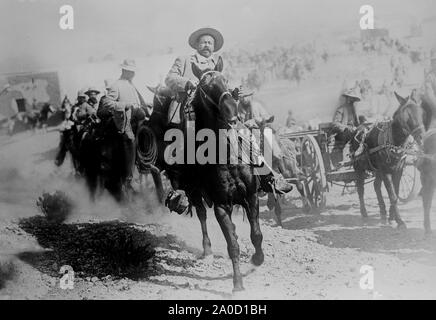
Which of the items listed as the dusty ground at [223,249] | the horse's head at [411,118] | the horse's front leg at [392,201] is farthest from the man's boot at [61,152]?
the horse's head at [411,118]

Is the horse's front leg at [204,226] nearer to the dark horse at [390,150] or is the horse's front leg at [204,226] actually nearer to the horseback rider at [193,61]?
the horseback rider at [193,61]

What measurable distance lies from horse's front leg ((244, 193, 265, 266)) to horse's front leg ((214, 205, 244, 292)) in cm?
37

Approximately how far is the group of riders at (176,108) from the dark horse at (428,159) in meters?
0.44

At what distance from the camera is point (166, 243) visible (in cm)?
669

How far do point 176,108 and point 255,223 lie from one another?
5.62 feet

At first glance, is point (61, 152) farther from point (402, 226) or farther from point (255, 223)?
point (402, 226)

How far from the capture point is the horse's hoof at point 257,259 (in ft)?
19.4

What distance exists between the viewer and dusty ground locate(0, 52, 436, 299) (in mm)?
5699

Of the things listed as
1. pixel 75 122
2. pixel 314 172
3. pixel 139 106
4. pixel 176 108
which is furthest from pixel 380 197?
pixel 75 122

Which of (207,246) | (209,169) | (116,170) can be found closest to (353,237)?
(207,246)

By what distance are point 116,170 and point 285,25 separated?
3282 mm

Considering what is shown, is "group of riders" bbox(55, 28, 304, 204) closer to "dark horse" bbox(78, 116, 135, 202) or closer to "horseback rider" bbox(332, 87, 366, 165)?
"dark horse" bbox(78, 116, 135, 202)

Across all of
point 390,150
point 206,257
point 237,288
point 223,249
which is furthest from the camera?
point 390,150

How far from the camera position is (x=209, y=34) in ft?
20.8
